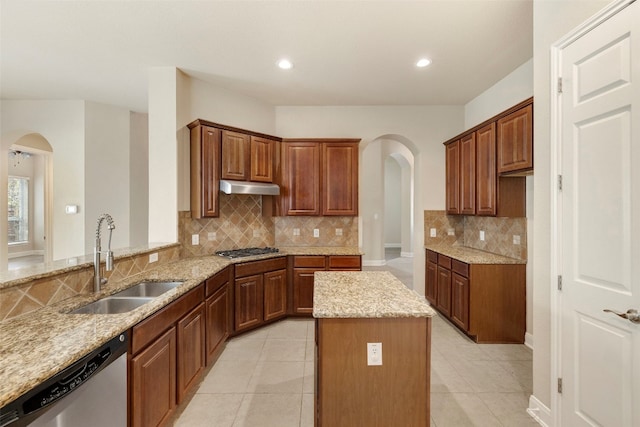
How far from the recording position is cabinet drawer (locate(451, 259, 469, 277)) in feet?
9.80

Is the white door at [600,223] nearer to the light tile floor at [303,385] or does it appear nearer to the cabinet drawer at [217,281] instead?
the light tile floor at [303,385]

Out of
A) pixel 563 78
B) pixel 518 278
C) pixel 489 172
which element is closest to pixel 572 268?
pixel 563 78

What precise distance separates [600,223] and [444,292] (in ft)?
7.29

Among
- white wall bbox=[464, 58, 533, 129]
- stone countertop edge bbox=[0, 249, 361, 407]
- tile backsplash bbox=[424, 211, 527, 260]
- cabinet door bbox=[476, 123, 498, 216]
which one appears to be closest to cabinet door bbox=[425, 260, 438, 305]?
tile backsplash bbox=[424, 211, 527, 260]

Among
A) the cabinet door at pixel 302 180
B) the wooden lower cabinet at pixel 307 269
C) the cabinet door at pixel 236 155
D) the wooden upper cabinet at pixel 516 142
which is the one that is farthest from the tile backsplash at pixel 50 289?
the wooden upper cabinet at pixel 516 142

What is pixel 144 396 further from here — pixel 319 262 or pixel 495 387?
pixel 495 387

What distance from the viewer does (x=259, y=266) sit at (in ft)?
10.6

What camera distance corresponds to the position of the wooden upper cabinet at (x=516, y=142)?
97.0 inches

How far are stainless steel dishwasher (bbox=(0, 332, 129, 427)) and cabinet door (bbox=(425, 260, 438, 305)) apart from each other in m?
Answer: 3.52

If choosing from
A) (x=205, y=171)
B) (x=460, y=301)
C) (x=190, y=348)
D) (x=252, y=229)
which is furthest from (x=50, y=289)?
(x=460, y=301)

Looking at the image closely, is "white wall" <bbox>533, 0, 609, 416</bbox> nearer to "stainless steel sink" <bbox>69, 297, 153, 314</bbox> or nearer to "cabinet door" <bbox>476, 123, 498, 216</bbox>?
"cabinet door" <bbox>476, 123, 498, 216</bbox>

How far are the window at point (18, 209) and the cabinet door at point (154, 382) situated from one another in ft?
31.8

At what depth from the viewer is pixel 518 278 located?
2.88 metres

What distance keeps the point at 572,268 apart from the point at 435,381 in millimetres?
1428
